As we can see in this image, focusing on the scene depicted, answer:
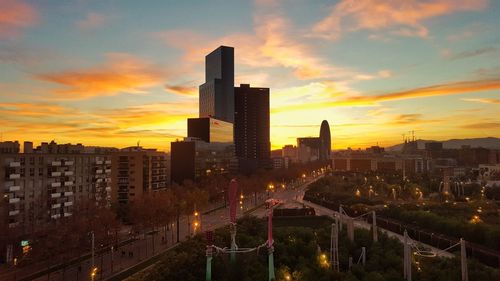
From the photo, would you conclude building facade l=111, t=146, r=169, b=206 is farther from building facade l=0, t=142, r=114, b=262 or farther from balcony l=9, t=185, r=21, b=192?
balcony l=9, t=185, r=21, b=192

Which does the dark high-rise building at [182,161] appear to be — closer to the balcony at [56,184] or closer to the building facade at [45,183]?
the building facade at [45,183]

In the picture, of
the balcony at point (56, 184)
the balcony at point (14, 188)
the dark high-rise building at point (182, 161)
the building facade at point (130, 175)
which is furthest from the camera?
the dark high-rise building at point (182, 161)

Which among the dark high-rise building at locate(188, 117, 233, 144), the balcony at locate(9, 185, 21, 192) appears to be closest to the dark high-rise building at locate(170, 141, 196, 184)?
the dark high-rise building at locate(188, 117, 233, 144)

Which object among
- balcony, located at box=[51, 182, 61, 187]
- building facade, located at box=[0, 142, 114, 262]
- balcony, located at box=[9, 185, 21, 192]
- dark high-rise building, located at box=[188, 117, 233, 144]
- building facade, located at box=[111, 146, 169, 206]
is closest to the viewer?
building facade, located at box=[0, 142, 114, 262]

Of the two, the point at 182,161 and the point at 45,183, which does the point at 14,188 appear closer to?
the point at 45,183

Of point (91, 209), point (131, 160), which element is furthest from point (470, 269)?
point (131, 160)

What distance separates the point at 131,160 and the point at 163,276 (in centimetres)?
5934

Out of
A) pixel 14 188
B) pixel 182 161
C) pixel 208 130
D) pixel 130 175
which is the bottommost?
pixel 14 188

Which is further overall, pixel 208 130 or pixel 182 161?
pixel 208 130

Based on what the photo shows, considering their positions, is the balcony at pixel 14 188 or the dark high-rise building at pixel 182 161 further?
the dark high-rise building at pixel 182 161

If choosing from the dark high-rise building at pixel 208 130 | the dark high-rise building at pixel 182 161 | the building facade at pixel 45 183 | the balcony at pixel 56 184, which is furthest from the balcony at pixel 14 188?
the dark high-rise building at pixel 208 130

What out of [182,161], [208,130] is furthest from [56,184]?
[208,130]

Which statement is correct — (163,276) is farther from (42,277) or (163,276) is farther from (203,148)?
(203,148)

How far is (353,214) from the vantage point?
2763 inches
